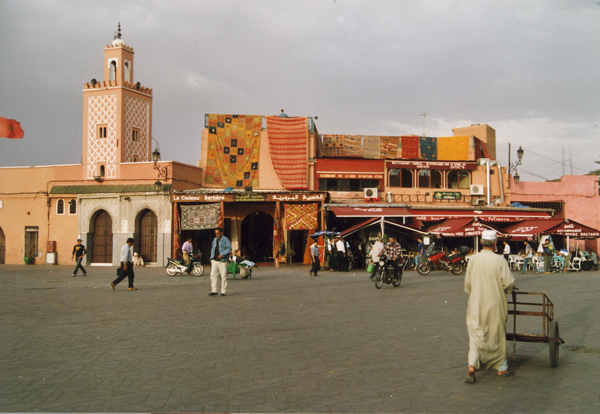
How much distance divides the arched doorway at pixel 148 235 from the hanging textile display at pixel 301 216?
7.45 meters

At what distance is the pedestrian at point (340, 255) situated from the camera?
24.7 m

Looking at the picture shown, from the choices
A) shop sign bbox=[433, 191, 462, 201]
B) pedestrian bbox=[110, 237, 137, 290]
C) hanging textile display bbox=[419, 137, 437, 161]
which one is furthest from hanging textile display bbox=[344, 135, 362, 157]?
pedestrian bbox=[110, 237, 137, 290]

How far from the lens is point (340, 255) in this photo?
25.2 meters

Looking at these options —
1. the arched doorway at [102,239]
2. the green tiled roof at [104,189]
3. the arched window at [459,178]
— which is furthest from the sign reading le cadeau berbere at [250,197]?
the arched window at [459,178]

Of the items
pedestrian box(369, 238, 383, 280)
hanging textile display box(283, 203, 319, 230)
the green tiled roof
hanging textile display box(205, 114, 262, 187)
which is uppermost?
hanging textile display box(205, 114, 262, 187)

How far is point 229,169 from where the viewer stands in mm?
32406

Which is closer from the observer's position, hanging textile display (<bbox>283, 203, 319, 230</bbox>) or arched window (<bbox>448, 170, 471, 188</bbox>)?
hanging textile display (<bbox>283, 203, 319, 230</bbox>)

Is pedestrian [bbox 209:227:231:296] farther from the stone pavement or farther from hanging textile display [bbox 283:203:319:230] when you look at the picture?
hanging textile display [bbox 283:203:319:230]

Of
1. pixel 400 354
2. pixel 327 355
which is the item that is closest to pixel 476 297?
pixel 400 354

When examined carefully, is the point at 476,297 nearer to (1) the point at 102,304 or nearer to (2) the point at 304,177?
(1) the point at 102,304

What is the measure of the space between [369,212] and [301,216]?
3631 millimetres

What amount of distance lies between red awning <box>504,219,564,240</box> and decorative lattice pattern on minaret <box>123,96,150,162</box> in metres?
21.8

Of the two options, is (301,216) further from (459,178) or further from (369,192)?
(459,178)

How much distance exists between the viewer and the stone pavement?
493cm
